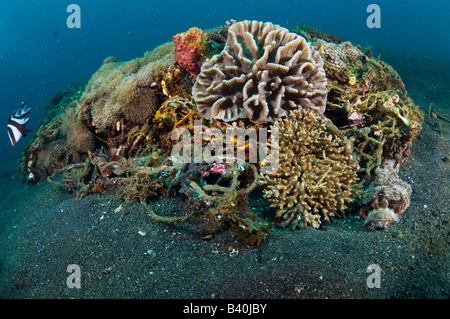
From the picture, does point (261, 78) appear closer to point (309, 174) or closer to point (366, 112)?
point (309, 174)

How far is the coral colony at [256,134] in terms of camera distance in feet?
11.9

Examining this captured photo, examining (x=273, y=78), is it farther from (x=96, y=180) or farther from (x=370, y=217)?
(x=96, y=180)

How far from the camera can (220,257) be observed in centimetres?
307

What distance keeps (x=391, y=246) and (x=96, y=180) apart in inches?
189

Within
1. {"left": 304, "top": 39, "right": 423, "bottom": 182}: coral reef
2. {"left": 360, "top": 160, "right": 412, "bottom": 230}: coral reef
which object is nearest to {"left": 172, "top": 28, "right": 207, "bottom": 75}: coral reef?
{"left": 304, "top": 39, "right": 423, "bottom": 182}: coral reef

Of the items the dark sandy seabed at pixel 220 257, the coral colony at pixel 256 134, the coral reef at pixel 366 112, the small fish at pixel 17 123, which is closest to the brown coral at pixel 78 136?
the coral colony at pixel 256 134

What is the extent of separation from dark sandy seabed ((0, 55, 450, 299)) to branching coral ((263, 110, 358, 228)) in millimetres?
297

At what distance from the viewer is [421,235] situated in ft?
11.0

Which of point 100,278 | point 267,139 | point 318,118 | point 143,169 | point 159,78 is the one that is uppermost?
point 159,78

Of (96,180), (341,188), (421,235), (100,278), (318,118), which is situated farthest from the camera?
(96,180)

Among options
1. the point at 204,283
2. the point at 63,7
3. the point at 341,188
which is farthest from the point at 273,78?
the point at 63,7

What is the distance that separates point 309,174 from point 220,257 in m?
1.73

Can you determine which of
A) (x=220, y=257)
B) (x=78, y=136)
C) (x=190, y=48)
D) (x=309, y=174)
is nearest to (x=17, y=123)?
(x=78, y=136)

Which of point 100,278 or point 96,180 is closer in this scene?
point 100,278
